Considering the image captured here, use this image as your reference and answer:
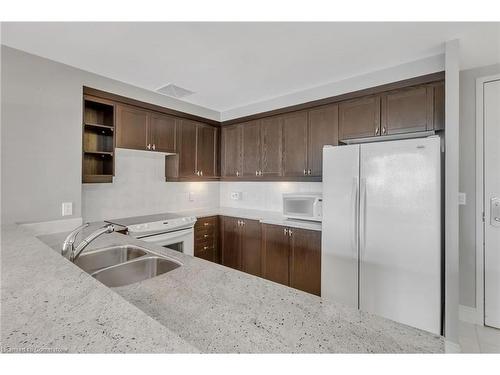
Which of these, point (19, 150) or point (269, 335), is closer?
point (269, 335)

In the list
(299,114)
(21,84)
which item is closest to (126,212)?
(21,84)

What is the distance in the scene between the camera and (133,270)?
1.51m

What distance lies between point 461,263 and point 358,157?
1.56m

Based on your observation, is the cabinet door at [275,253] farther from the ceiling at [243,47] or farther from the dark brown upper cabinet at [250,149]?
→ the ceiling at [243,47]

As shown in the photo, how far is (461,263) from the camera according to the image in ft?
8.05

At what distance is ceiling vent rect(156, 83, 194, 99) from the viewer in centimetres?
288

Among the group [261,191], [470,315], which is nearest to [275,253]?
[261,191]

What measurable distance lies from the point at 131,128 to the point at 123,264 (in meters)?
1.88

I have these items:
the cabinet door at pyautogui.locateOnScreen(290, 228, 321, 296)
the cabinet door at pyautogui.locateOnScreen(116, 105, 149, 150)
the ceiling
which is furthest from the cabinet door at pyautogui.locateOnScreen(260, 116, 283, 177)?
the cabinet door at pyautogui.locateOnScreen(116, 105, 149, 150)

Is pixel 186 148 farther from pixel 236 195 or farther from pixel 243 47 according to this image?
pixel 243 47

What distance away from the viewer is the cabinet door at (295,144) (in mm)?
3020

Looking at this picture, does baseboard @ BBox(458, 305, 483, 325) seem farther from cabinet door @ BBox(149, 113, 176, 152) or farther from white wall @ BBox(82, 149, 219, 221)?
cabinet door @ BBox(149, 113, 176, 152)

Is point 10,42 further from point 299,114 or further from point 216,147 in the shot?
point 299,114

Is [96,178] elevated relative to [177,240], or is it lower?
elevated
